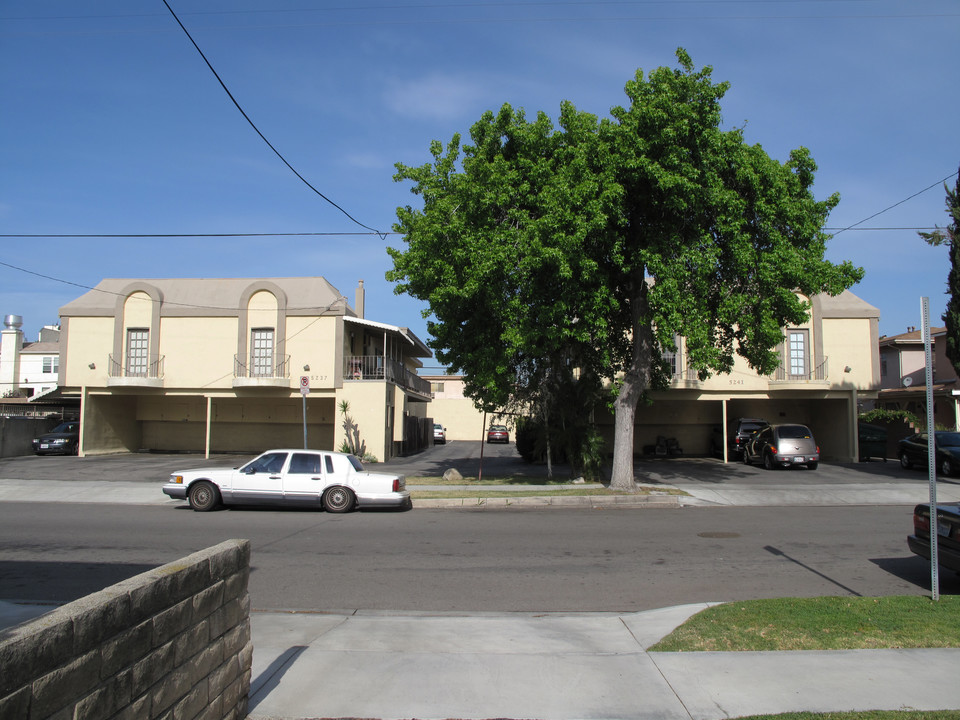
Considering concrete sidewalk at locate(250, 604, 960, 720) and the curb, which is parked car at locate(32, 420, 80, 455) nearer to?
the curb

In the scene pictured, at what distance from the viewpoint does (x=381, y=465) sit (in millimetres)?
26906

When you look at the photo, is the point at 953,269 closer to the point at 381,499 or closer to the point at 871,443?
the point at 871,443

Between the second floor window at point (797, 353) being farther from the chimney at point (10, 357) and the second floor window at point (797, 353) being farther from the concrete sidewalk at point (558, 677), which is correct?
the chimney at point (10, 357)

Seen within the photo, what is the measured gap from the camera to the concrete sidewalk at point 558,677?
4.79 m

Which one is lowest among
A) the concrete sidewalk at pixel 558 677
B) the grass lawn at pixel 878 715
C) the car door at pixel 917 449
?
the concrete sidewalk at pixel 558 677

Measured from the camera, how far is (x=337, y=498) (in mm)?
15297

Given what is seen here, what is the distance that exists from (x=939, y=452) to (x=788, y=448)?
4.49m

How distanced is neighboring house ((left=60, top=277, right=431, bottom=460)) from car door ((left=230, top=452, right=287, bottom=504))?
515 inches

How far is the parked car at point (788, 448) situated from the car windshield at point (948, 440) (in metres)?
3.72

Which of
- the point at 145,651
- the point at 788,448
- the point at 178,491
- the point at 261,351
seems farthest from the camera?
the point at 261,351

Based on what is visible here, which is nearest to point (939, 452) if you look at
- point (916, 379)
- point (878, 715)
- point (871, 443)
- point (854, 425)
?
point (854, 425)

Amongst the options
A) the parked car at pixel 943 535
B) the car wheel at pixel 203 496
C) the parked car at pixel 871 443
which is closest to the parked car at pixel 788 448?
the parked car at pixel 871 443

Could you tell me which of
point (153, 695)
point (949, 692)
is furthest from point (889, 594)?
point (153, 695)

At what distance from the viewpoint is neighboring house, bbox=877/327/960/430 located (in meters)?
31.3
